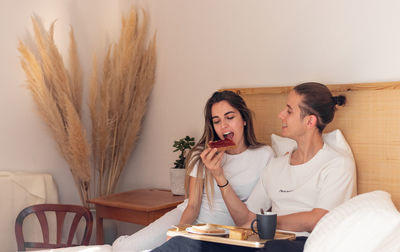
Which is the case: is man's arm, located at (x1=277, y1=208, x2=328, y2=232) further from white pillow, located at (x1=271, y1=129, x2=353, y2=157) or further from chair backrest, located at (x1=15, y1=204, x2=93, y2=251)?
chair backrest, located at (x1=15, y1=204, x2=93, y2=251)

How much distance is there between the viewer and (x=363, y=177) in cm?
233

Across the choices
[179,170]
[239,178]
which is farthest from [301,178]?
[179,170]

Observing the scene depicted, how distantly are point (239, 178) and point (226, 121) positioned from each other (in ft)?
0.99

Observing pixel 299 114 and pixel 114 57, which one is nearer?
pixel 299 114

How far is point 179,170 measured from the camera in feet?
10.0

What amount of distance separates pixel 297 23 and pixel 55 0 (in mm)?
1635

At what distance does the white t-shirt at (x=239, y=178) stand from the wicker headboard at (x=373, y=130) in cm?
37

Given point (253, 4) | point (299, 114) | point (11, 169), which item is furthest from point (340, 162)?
point (11, 169)

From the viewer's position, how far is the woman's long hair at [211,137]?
2.51 m

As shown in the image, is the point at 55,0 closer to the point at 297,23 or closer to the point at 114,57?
the point at 114,57

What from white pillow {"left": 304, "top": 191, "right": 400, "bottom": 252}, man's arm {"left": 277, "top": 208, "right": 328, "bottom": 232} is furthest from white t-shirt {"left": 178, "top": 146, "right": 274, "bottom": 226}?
white pillow {"left": 304, "top": 191, "right": 400, "bottom": 252}

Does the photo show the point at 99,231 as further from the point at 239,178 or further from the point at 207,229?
the point at 207,229

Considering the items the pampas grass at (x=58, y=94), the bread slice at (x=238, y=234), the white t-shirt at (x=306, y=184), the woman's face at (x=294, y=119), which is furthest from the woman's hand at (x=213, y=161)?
the pampas grass at (x=58, y=94)

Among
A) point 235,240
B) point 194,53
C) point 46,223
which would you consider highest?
point 194,53
